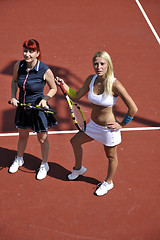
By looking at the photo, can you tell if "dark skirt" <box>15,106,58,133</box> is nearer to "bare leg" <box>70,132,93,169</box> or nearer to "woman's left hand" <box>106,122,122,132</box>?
"bare leg" <box>70,132,93,169</box>

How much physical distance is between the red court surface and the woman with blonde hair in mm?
481

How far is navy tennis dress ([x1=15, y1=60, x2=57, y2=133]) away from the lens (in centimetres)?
514

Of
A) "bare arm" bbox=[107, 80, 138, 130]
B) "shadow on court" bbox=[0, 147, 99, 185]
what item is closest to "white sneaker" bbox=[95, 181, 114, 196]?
"shadow on court" bbox=[0, 147, 99, 185]

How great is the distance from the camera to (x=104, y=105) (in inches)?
A: 192

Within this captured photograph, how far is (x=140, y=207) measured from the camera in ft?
18.1

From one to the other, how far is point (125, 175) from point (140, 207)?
2.31ft

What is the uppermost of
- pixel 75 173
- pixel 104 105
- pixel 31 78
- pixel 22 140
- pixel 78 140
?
pixel 31 78

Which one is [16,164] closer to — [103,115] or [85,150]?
[85,150]

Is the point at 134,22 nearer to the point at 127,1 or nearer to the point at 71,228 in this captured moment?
the point at 127,1

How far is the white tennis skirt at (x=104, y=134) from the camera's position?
16.8 feet

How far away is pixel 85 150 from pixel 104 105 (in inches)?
76.9

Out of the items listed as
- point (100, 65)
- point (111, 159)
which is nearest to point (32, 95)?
point (100, 65)

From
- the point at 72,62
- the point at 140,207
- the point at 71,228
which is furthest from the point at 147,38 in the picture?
the point at 71,228

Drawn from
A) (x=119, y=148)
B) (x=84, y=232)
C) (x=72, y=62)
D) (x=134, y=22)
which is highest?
(x=134, y=22)
